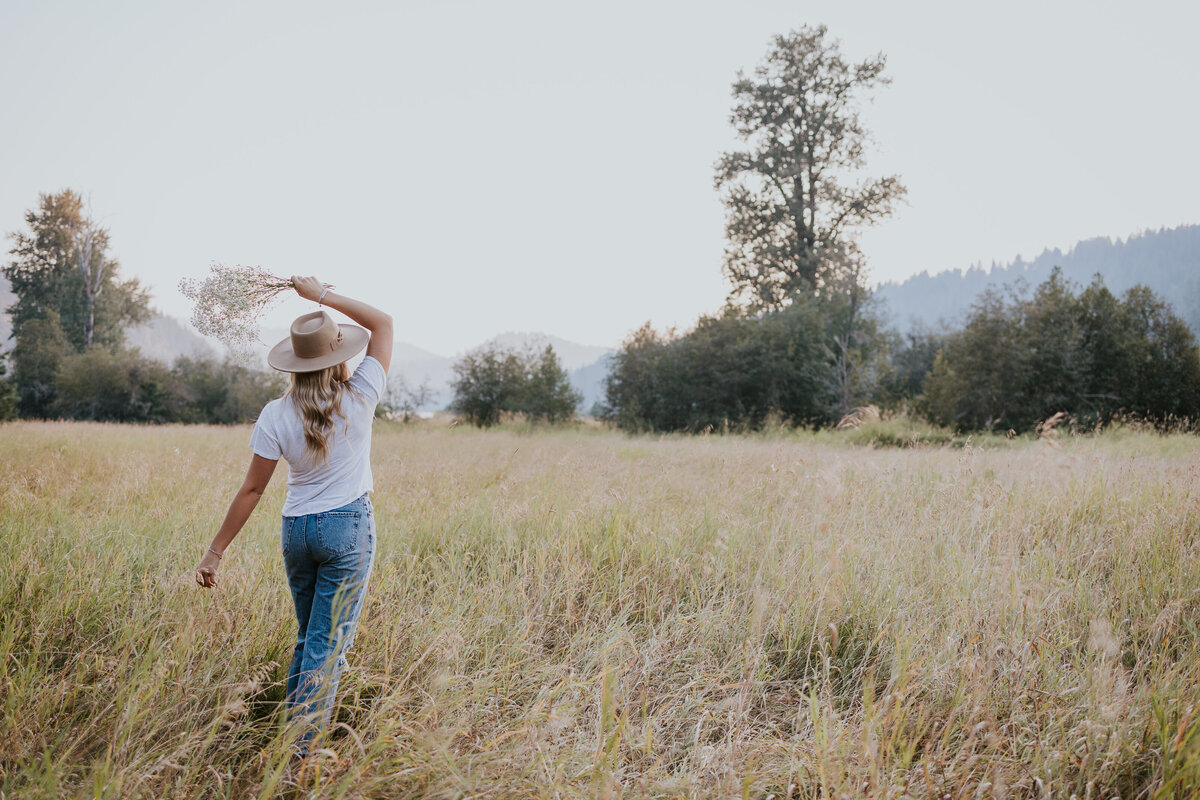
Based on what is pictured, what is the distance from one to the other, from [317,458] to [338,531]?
Answer: 0.95 ft

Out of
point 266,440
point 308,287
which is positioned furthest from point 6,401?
point 266,440

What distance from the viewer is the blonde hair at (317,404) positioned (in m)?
2.13

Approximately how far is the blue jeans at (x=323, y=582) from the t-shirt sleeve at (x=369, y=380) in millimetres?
A: 428

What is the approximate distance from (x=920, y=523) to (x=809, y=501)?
849 mm

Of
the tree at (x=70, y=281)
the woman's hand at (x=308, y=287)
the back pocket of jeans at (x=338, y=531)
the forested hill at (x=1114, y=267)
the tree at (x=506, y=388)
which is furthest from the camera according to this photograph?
the forested hill at (x=1114, y=267)

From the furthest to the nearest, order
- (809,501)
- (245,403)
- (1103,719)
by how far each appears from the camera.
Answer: (245,403), (809,501), (1103,719)

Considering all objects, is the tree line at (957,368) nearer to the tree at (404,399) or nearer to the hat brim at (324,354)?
the tree at (404,399)

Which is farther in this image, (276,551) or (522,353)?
(522,353)

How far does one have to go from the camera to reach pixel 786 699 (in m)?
2.45

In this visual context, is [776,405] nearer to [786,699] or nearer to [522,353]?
[522,353]

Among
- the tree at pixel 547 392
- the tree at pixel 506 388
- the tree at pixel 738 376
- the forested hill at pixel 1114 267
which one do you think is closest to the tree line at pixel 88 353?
the tree at pixel 506 388

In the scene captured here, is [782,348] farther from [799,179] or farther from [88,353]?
[88,353]

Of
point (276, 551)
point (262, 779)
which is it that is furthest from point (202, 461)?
point (262, 779)

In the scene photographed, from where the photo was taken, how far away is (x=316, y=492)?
2.19 m
